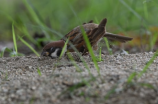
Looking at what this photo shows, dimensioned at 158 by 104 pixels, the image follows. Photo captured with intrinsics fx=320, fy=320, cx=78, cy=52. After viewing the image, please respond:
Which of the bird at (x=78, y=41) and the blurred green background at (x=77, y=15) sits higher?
the blurred green background at (x=77, y=15)

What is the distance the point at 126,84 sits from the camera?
6.98ft

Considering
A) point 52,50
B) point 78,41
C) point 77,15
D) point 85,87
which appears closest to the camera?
point 85,87

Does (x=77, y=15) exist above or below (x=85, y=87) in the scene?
above

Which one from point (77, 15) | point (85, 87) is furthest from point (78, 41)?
point (77, 15)

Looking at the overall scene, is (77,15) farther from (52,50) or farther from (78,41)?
(52,50)

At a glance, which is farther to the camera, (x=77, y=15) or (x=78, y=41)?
(x=77, y=15)

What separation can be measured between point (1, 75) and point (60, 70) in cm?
62

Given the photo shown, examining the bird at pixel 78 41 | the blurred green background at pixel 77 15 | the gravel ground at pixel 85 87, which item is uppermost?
the blurred green background at pixel 77 15

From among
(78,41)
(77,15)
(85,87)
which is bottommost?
(85,87)

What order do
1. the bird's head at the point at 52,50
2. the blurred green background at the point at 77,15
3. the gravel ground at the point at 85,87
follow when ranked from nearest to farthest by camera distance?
the gravel ground at the point at 85,87
the bird's head at the point at 52,50
the blurred green background at the point at 77,15

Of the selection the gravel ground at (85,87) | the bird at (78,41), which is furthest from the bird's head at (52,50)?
the gravel ground at (85,87)

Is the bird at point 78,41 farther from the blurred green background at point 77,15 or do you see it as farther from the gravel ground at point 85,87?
the blurred green background at point 77,15

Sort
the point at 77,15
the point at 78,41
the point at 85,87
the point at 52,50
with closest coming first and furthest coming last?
the point at 85,87 → the point at 52,50 → the point at 78,41 → the point at 77,15

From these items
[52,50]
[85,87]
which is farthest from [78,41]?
[85,87]
